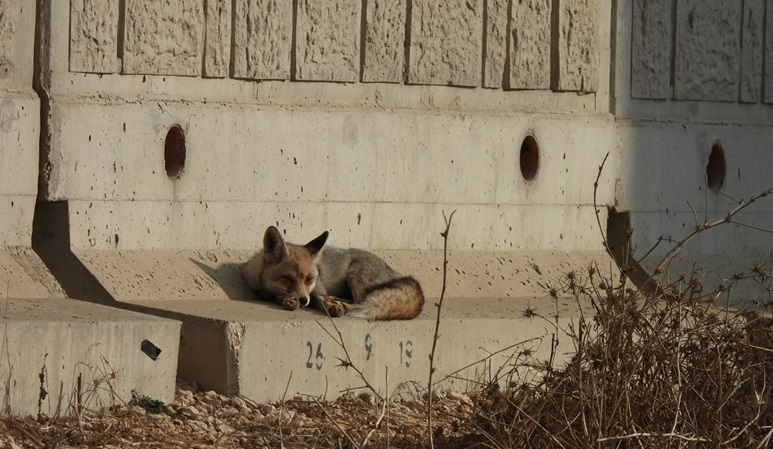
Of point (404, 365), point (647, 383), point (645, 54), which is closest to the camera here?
point (647, 383)

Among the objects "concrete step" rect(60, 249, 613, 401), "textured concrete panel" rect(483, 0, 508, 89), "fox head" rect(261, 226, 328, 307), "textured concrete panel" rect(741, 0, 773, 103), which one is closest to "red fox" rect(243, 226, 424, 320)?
"fox head" rect(261, 226, 328, 307)

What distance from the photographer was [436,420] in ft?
24.8

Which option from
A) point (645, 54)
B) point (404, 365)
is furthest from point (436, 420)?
point (645, 54)

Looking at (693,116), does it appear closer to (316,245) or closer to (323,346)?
(316,245)

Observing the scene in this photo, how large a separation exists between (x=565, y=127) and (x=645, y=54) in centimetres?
112

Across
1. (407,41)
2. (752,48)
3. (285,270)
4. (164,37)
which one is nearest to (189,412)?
(285,270)

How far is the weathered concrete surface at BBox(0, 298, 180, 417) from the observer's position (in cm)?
690

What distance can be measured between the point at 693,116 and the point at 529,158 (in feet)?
5.79

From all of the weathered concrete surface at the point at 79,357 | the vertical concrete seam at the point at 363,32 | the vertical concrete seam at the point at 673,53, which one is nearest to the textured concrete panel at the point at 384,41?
the vertical concrete seam at the point at 363,32

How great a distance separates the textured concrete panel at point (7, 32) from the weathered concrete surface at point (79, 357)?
1579mm


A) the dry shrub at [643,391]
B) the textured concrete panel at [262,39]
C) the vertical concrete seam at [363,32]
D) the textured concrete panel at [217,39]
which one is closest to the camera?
the dry shrub at [643,391]

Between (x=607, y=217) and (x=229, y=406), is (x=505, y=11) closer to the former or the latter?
(x=607, y=217)

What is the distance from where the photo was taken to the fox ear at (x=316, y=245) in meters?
9.27

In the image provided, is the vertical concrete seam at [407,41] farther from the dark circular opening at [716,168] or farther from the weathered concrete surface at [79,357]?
the weathered concrete surface at [79,357]
